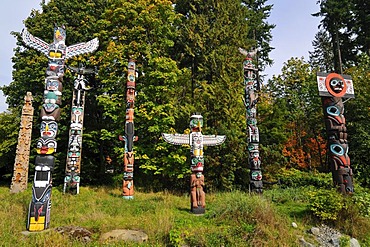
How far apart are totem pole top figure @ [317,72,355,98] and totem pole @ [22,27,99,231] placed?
7.56m

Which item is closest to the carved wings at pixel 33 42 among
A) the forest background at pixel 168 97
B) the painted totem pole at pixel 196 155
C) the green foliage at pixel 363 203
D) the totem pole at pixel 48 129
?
the totem pole at pixel 48 129

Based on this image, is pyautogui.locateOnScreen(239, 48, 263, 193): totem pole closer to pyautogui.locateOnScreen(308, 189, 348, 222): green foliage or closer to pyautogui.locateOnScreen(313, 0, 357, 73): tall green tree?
pyautogui.locateOnScreen(308, 189, 348, 222): green foliage

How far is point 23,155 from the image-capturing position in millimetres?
14305

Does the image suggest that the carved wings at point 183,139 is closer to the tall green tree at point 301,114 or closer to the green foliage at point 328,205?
the green foliage at point 328,205

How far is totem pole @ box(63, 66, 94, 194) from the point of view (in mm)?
12859

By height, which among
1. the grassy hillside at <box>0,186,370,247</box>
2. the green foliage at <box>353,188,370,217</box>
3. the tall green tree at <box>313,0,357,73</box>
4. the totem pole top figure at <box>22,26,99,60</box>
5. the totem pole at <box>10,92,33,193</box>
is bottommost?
the grassy hillside at <box>0,186,370,247</box>

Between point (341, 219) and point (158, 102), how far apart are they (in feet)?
34.8

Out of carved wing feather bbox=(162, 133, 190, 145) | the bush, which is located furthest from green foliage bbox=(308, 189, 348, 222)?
the bush

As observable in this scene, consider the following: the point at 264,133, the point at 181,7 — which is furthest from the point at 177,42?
the point at 264,133

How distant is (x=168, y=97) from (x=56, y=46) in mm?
7695

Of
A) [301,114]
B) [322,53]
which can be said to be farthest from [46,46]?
[322,53]

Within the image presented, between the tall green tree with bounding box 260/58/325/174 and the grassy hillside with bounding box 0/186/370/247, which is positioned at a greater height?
the tall green tree with bounding box 260/58/325/174

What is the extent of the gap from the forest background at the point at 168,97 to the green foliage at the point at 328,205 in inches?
234

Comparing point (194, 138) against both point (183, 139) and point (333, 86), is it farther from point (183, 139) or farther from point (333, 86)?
point (333, 86)
